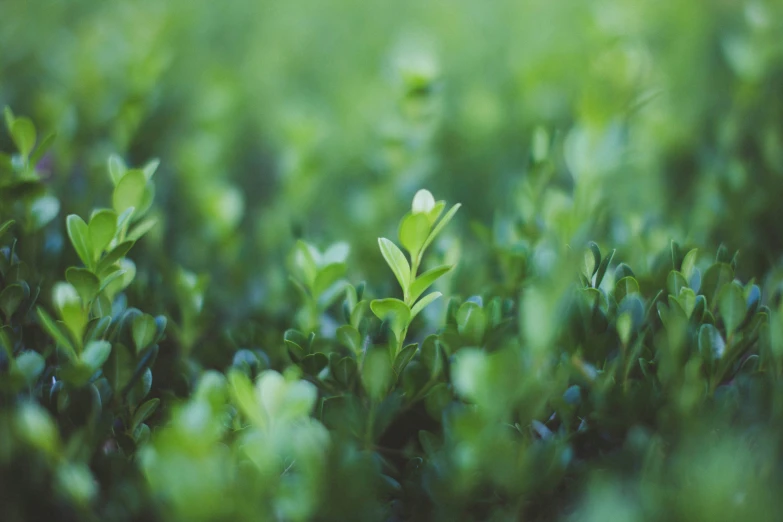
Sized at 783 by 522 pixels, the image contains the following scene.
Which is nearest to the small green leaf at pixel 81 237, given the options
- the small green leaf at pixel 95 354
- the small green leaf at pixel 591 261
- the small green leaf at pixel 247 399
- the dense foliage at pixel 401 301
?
the dense foliage at pixel 401 301

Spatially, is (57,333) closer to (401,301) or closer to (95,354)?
(95,354)

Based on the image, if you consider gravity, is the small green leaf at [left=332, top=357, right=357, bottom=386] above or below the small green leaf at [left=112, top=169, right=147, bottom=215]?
below

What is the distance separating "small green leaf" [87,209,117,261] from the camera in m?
0.70

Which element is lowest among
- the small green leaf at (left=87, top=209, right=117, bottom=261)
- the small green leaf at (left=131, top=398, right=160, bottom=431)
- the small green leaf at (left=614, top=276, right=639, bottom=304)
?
the small green leaf at (left=131, top=398, right=160, bottom=431)

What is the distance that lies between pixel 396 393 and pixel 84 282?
39 centimetres

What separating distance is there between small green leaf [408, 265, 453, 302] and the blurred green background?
213mm

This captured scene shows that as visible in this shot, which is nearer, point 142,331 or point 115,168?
point 142,331

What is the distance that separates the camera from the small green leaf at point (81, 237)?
73 centimetres

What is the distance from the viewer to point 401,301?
2.26 feet

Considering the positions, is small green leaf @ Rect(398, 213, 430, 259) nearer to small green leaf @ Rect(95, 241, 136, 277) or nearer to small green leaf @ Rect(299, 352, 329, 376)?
small green leaf @ Rect(299, 352, 329, 376)

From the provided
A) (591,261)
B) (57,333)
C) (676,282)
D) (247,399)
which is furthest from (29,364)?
(676,282)

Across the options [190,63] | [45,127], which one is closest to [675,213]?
[45,127]

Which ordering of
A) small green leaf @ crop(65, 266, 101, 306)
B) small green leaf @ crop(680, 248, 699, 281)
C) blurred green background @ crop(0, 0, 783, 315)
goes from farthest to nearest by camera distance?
blurred green background @ crop(0, 0, 783, 315)
small green leaf @ crop(680, 248, 699, 281)
small green leaf @ crop(65, 266, 101, 306)

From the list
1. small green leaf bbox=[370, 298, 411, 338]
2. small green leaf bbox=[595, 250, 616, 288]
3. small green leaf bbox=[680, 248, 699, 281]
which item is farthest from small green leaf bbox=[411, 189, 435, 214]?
small green leaf bbox=[680, 248, 699, 281]
